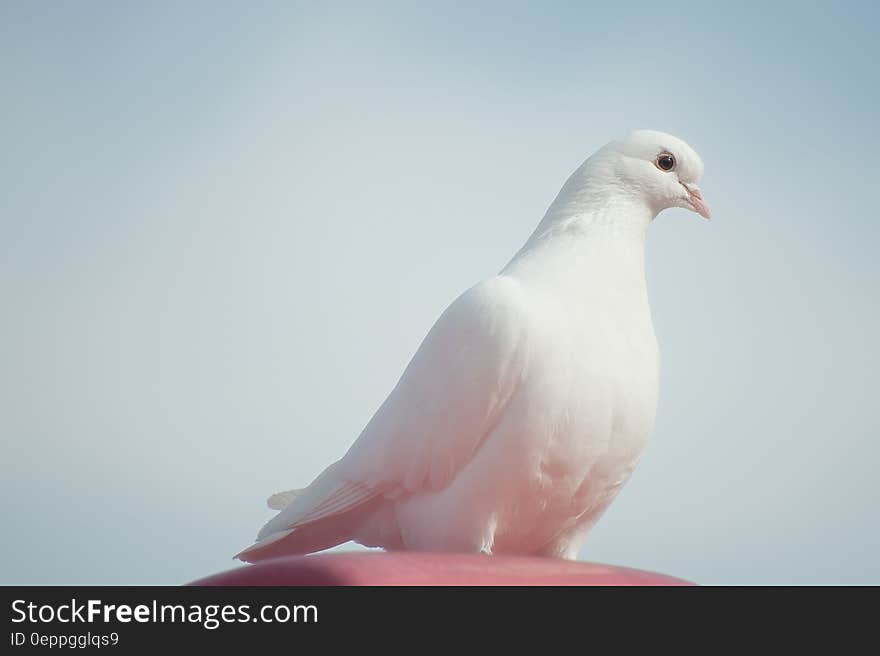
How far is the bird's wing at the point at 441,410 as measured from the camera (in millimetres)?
3770

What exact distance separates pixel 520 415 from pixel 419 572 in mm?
1099

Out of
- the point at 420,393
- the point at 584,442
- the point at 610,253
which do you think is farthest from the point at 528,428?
the point at 610,253

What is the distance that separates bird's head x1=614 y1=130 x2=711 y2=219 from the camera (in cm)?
430

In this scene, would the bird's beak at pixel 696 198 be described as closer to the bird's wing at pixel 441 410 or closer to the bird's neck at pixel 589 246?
the bird's neck at pixel 589 246

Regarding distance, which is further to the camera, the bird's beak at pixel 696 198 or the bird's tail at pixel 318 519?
the bird's beak at pixel 696 198

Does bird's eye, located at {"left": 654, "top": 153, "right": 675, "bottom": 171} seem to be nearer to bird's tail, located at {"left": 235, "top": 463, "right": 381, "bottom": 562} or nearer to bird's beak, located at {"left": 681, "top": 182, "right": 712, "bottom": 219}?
bird's beak, located at {"left": 681, "top": 182, "right": 712, "bottom": 219}

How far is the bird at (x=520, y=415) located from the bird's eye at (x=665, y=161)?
11cm

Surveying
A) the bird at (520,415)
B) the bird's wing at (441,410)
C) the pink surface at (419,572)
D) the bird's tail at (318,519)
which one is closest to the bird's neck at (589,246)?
the bird at (520,415)

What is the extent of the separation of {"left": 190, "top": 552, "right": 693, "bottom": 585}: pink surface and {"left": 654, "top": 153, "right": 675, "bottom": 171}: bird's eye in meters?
2.14

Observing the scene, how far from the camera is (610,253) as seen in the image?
4.09 m

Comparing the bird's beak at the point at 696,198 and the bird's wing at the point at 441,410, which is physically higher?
the bird's beak at the point at 696,198

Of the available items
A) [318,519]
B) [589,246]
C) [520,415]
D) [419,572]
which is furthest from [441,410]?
[419,572]

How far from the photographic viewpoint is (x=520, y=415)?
369cm
